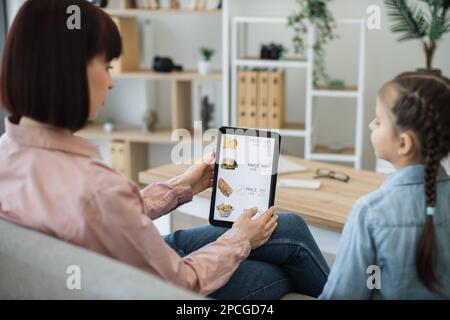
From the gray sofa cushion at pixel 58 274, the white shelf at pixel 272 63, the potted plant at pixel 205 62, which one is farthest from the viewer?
the potted plant at pixel 205 62

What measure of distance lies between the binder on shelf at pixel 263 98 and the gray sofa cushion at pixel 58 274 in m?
2.59

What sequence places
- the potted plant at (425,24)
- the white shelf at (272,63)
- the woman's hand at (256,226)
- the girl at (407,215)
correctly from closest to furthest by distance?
the girl at (407,215), the woman's hand at (256,226), the potted plant at (425,24), the white shelf at (272,63)

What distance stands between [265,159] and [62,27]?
66 centimetres

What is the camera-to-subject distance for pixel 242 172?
5.53ft

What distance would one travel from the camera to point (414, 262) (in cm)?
121

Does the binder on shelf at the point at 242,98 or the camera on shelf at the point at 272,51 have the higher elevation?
the camera on shelf at the point at 272,51

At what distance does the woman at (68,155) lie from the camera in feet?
3.95

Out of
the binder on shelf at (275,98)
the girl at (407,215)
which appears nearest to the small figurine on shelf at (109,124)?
the binder on shelf at (275,98)

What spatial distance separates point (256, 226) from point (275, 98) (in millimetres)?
2284

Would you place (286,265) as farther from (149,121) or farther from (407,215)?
(149,121)

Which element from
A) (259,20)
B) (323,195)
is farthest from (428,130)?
(259,20)

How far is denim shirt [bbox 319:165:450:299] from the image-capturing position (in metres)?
1.21

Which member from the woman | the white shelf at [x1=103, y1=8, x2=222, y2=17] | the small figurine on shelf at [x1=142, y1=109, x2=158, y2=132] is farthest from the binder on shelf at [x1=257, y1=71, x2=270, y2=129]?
the woman

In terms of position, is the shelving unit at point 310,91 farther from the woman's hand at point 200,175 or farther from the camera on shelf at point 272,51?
the woman's hand at point 200,175
